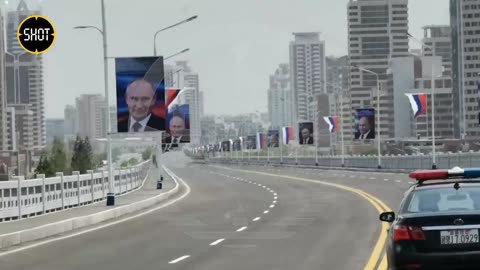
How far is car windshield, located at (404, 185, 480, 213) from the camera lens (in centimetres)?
1147

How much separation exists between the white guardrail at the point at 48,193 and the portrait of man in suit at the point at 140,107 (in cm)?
257

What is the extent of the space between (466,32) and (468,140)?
14071 mm

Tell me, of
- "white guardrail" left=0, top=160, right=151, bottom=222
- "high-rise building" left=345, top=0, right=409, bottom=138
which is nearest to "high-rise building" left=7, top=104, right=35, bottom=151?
"high-rise building" left=345, top=0, right=409, bottom=138

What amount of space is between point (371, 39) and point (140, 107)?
144 metres

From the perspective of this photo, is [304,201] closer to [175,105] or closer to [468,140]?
→ [175,105]

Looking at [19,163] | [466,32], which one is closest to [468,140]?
[466,32]

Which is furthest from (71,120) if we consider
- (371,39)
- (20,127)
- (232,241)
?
(232,241)

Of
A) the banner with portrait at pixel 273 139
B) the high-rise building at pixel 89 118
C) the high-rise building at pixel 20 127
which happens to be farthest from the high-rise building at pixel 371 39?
the high-rise building at pixel 20 127

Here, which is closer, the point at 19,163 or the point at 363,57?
the point at 19,163

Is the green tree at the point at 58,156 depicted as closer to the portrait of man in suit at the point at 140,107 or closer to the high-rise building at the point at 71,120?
the high-rise building at the point at 71,120

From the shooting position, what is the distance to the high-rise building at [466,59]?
348 ft

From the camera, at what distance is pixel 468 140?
11750 centimetres

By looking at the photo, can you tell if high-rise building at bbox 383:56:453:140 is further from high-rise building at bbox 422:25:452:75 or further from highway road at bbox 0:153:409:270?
highway road at bbox 0:153:409:270

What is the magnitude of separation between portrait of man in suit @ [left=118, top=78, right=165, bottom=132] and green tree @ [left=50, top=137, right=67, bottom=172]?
245 ft
